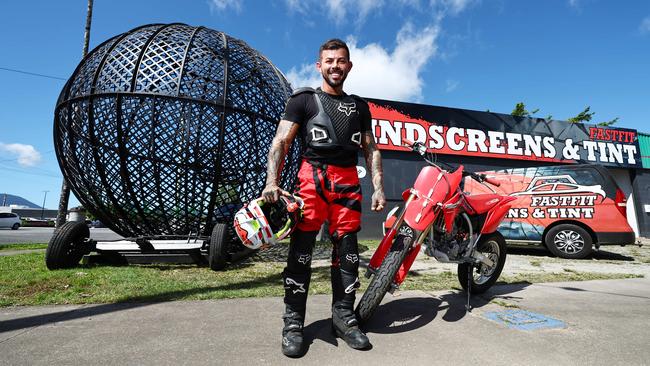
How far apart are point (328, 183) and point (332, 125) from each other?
1.31ft

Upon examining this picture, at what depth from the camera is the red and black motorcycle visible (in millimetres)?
2275

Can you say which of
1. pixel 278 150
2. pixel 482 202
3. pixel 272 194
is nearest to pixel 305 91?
pixel 278 150

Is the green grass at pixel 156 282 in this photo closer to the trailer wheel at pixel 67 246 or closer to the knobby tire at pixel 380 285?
the trailer wheel at pixel 67 246

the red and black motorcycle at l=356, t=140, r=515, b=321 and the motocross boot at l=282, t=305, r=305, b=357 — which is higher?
the red and black motorcycle at l=356, t=140, r=515, b=321

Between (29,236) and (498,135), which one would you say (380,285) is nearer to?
(498,135)

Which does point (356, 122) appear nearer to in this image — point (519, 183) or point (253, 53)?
point (253, 53)

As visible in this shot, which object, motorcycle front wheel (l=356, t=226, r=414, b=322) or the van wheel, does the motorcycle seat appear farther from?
the van wheel

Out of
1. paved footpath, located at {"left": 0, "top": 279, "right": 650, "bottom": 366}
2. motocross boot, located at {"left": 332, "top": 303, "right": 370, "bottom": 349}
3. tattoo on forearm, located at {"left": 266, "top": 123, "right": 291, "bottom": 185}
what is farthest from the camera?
tattoo on forearm, located at {"left": 266, "top": 123, "right": 291, "bottom": 185}

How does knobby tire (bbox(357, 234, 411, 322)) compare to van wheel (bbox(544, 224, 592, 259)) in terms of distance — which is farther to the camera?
van wheel (bbox(544, 224, 592, 259))

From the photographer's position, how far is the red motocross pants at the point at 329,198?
2111 mm

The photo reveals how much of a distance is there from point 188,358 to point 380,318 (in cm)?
134

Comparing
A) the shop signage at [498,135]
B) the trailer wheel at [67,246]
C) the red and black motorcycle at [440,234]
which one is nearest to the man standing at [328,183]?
the red and black motorcycle at [440,234]

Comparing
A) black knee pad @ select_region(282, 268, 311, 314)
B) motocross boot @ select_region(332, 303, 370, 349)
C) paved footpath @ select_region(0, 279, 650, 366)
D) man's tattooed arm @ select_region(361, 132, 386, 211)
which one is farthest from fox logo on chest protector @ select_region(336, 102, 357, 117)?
paved footpath @ select_region(0, 279, 650, 366)

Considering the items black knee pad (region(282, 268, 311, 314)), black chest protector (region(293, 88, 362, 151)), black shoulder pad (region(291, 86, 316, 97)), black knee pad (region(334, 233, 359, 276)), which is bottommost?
black knee pad (region(282, 268, 311, 314))
